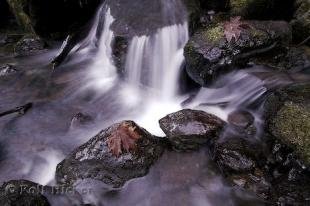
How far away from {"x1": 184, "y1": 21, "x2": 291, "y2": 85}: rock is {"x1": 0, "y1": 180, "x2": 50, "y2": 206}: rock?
11.1 feet

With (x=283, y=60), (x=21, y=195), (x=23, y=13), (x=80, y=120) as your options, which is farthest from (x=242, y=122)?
(x=23, y=13)

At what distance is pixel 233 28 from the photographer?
21.7ft

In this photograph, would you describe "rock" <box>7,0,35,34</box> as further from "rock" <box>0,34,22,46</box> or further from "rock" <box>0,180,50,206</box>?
"rock" <box>0,180,50,206</box>

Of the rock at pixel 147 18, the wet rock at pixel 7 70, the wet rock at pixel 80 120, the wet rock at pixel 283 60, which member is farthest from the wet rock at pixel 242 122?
the wet rock at pixel 7 70

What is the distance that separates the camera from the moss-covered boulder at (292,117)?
16.9 feet

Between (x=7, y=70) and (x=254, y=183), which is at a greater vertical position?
(x=7, y=70)

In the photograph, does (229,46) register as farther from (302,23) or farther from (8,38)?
(8,38)

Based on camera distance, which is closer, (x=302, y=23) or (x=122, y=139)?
(x=122, y=139)

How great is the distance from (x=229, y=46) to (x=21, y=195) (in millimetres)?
4036

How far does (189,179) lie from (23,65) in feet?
18.2

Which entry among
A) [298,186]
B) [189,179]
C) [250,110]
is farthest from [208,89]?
[298,186]

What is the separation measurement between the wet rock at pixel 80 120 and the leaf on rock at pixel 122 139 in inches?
56.3

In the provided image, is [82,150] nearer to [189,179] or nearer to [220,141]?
[189,179]

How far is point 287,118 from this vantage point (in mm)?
5387
